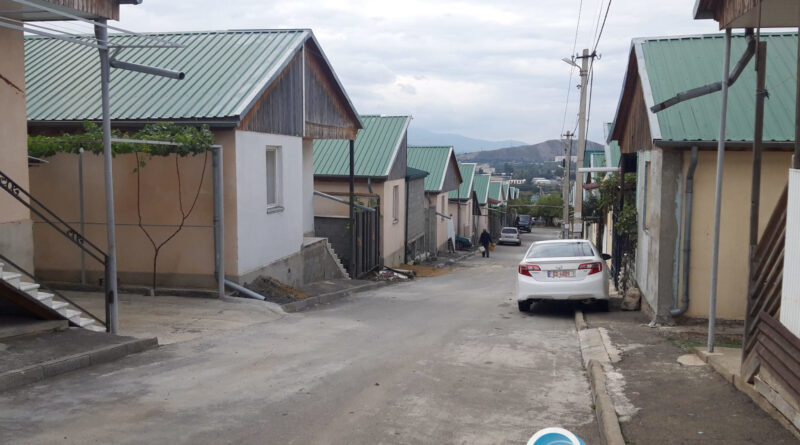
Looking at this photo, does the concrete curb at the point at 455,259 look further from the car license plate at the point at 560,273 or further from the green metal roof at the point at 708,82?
the green metal roof at the point at 708,82

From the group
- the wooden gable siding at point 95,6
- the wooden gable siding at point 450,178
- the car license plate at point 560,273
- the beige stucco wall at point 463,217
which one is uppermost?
the wooden gable siding at point 95,6

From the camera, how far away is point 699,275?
10805 mm

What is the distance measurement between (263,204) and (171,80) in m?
3.22

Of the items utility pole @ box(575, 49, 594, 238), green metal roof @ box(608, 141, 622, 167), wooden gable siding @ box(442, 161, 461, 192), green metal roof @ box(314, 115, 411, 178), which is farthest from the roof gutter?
wooden gable siding @ box(442, 161, 461, 192)

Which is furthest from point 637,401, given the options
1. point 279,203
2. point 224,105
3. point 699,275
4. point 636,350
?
point 279,203

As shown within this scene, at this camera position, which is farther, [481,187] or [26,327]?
[481,187]

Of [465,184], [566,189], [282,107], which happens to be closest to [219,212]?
[282,107]

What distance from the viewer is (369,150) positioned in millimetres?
27750

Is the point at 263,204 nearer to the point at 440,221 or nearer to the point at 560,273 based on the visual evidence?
the point at 560,273

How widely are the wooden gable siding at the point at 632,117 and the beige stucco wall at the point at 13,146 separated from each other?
982 cm

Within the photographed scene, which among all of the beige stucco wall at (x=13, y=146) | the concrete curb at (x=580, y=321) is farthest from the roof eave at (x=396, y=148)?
the beige stucco wall at (x=13, y=146)

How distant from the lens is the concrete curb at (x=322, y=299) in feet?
46.1

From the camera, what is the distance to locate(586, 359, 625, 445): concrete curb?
569 cm

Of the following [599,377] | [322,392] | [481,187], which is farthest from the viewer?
[481,187]
